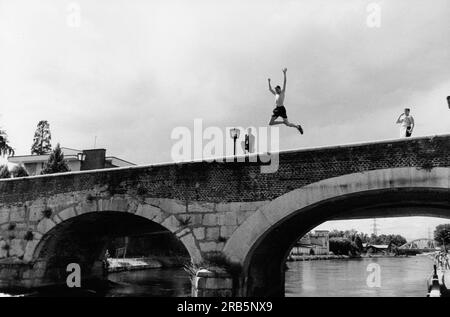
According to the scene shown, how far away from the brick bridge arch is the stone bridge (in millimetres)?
27

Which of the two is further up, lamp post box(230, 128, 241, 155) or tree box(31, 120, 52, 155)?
tree box(31, 120, 52, 155)

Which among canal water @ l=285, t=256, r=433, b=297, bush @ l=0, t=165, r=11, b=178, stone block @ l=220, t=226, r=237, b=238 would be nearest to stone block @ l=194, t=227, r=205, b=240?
stone block @ l=220, t=226, r=237, b=238

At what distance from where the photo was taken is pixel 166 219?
43.1ft

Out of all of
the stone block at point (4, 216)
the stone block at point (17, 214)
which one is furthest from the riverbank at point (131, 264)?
the stone block at point (17, 214)

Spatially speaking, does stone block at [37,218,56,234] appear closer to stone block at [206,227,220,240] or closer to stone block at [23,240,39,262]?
stone block at [23,240,39,262]

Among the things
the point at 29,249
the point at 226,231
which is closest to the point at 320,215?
the point at 226,231

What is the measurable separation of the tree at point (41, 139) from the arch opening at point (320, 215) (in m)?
38.4

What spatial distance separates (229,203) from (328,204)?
2966mm

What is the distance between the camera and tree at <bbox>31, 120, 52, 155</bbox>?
1924 inches

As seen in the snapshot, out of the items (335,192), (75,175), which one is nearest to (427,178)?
(335,192)

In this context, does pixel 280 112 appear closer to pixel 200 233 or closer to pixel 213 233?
pixel 213 233

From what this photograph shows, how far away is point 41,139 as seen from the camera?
4988 centimetres
